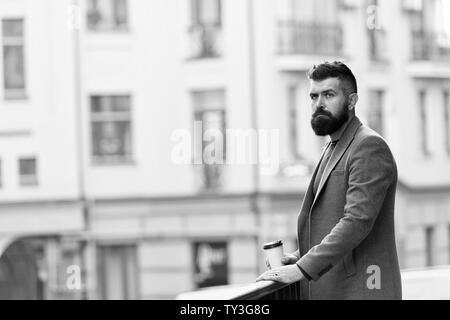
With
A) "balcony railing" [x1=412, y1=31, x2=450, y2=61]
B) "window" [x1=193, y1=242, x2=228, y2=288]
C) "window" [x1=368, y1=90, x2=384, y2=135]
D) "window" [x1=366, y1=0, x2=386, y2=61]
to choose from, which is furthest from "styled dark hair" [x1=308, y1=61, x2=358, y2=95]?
"balcony railing" [x1=412, y1=31, x2=450, y2=61]

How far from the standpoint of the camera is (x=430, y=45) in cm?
851

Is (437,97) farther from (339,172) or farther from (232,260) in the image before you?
(339,172)

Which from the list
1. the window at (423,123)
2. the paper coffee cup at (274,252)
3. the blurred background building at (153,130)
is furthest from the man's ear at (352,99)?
the window at (423,123)

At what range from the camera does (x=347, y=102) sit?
1.30m

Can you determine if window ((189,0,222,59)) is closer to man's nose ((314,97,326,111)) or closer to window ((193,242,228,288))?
window ((193,242,228,288))

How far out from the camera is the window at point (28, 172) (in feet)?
25.5

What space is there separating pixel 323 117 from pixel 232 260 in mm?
6397

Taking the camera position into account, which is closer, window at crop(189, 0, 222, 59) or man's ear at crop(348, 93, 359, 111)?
man's ear at crop(348, 93, 359, 111)

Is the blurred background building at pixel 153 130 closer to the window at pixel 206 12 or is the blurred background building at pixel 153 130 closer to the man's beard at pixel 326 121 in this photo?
the window at pixel 206 12

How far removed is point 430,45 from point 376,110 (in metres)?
0.69

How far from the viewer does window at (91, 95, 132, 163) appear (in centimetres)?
772

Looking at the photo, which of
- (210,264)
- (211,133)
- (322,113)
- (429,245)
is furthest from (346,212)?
(429,245)

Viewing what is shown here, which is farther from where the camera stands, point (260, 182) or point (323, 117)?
point (260, 182)
